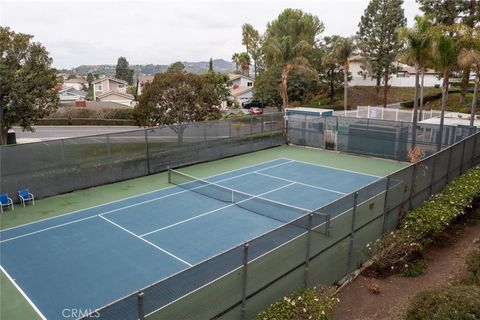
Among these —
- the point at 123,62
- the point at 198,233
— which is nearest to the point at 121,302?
the point at 198,233

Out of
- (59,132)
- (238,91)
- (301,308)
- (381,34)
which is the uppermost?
(381,34)

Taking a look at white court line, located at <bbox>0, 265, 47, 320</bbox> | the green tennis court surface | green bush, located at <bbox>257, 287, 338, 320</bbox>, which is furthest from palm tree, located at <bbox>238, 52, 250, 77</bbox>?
green bush, located at <bbox>257, 287, 338, 320</bbox>

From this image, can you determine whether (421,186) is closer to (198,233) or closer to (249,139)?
(198,233)

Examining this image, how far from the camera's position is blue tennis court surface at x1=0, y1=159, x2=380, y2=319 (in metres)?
9.56

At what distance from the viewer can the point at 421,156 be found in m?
21.3

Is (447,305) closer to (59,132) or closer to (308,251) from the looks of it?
(308,251)

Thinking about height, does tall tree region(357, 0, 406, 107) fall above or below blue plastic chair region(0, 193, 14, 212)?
above

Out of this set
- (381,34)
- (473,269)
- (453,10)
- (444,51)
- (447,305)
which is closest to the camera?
(447,305)

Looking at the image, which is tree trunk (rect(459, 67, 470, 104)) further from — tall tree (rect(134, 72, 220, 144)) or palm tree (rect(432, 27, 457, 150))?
tall tree (rect(134, 72, 220, 144))

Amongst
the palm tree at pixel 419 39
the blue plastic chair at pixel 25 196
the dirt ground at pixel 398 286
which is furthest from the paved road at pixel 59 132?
the dirt ground at pixel 398 286

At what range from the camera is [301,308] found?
695cm

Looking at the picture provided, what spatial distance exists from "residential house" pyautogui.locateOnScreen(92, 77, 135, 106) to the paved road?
74.0 feet

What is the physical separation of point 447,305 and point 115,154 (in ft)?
50.9

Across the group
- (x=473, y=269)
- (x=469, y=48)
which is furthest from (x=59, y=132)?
(x=473, y=269)
